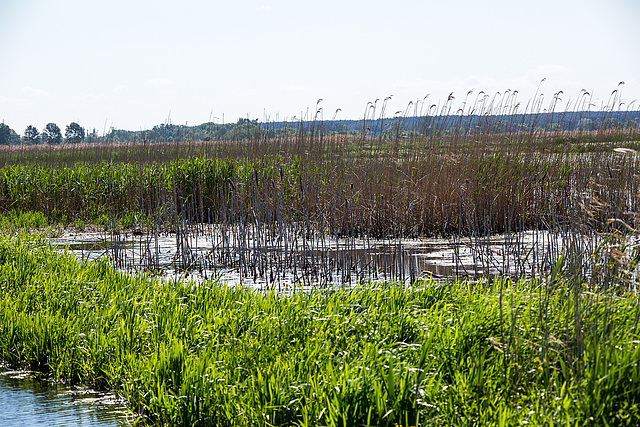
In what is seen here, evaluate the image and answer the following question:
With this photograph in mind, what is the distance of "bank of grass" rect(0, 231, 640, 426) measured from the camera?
9.14ft

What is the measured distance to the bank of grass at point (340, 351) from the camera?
2.79 meters

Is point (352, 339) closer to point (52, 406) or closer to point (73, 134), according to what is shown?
point (52, 406)

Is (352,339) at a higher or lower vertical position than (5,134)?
lower

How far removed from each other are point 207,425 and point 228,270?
419 cm

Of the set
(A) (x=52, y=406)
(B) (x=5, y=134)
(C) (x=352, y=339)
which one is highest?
(B) (x=5, y=134)

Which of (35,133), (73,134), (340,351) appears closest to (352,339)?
(340,351)

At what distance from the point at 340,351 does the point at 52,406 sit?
1.87 meters

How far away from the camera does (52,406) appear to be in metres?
3.78

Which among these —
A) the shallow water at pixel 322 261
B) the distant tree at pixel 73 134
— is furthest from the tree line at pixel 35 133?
the shallow water at pixel 322 261

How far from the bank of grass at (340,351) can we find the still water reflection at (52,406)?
132 millimetres

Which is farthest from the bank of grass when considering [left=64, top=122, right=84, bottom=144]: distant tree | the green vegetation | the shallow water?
[left=64, top=122, right=84, bottom=144]: distant tree

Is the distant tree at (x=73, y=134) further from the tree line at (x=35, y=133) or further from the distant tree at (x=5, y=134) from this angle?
the distant tree at (x=5, y=134)

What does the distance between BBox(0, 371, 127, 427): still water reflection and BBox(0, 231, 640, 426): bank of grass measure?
13cm

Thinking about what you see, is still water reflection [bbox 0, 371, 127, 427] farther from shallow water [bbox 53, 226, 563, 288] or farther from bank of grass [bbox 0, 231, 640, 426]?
shallow water [bbox 53, 226, 563, 288]
